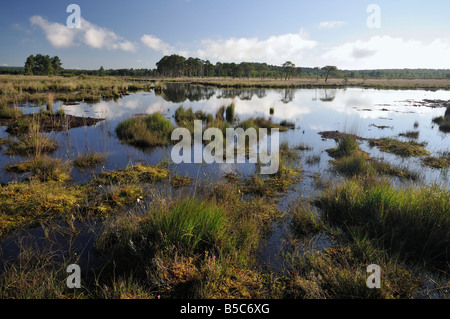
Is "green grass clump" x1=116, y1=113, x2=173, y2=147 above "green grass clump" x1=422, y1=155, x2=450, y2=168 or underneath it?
above

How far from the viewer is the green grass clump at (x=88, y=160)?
24.0 ft

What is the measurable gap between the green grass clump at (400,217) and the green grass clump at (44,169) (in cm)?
679

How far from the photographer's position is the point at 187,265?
2957 mm

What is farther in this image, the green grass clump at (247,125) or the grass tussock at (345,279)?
the green grass clump at (247,125)

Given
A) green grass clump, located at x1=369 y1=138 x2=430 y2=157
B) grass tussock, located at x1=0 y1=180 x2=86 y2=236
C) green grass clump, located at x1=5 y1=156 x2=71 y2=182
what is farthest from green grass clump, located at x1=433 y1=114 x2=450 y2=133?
green grass clump, located at x1=5 y1=156 x2=71 y2=182

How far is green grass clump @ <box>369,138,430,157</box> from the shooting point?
9.98m

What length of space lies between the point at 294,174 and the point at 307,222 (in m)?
3.07

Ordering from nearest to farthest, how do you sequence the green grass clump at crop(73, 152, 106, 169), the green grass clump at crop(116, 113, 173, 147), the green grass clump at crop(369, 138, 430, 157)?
1. the green grass clump at crop(73, 152, 106, 169)
2. the green grass clump at crop(369, 138, 430, 157)
3. the green grass clump at crop(116, 113, 173, 147)

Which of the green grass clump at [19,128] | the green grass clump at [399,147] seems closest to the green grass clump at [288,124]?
the green grass clump at [399,147]

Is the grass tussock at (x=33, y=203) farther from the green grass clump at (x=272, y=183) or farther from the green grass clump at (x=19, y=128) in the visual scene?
the green grass clump at (x=19, y=128)

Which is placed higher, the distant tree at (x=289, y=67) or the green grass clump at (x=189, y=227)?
the distant tree at (x=289, y=67)

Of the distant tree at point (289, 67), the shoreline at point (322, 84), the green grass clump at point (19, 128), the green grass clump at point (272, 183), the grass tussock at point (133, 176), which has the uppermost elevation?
the distant tree at point (289, 67)

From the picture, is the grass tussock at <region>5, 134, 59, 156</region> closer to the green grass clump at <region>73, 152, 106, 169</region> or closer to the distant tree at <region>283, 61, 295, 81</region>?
the green grass clump at <region>73, 152, 106, 169</region>

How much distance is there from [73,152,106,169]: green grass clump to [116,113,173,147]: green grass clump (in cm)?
253
